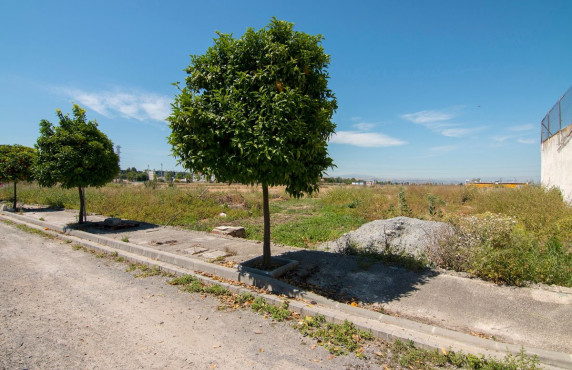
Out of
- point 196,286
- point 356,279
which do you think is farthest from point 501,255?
point 196,286

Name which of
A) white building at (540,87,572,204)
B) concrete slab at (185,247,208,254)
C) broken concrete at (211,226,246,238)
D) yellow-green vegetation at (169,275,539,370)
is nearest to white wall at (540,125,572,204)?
white building at (540,87,572,204)

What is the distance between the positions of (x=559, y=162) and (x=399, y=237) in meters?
8.44

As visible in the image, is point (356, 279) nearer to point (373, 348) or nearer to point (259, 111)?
point (373, 348)

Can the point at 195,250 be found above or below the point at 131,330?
above

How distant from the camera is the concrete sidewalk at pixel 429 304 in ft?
10.4

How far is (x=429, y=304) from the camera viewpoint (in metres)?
4.03

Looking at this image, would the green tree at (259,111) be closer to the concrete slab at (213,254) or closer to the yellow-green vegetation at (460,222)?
the concrete slab at (213,254)

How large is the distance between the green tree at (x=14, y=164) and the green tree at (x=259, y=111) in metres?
14.9

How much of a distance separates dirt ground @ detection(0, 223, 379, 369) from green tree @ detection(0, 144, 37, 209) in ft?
41.8

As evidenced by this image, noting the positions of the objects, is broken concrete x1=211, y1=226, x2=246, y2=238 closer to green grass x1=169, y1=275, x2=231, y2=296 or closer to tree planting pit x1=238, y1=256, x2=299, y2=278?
tree planting pit x1=238, y1=256, x2=299, y2=278

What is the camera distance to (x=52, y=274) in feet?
18.6

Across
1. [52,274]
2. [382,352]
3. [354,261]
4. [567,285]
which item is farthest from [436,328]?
[52,274]

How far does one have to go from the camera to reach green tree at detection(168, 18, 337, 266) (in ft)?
13.7

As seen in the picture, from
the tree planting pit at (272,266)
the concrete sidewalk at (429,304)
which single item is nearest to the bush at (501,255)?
the concrete sidewalk at (429,304)
